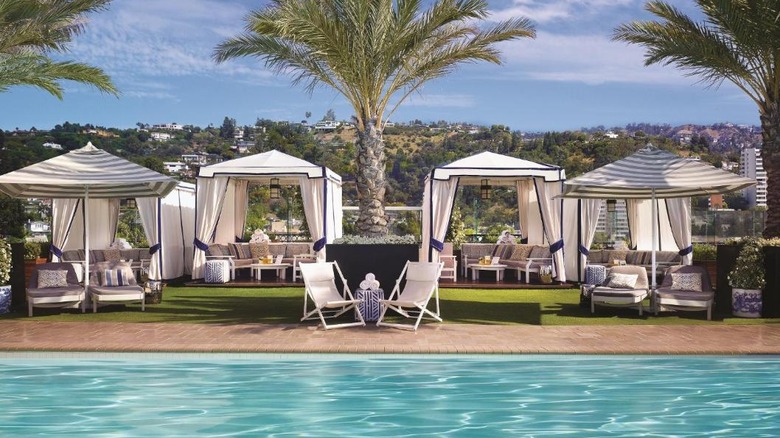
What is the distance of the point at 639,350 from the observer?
8227 mm

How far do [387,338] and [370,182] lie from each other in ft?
14.3

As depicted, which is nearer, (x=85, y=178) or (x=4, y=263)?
(x=4, y=263)

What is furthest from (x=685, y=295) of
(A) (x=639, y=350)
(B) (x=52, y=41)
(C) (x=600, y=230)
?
(B) (x=52, y=41)

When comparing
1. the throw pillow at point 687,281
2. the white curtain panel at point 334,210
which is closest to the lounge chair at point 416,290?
the throw pillow at point 687,281

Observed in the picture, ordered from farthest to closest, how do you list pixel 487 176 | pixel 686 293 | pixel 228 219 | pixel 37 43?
1. pixel 228 219
2. pixel 487 176
3. pixel 37 43
4. pixel 686 293

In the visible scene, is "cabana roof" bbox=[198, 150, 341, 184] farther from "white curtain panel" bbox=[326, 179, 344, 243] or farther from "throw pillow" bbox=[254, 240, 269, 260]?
"throw pillow" bbox=[254, 240, 269, 260]

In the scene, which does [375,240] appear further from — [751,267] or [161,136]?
[161,136]

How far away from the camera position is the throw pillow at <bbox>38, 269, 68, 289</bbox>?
11328 millimetres

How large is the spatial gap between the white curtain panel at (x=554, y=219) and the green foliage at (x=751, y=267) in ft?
17.5

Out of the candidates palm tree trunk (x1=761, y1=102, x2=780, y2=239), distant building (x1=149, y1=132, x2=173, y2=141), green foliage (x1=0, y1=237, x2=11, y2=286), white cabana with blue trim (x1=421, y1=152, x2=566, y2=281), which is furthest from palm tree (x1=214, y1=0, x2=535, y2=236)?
distant building (x1=149, y1=132, x2=173, y2=141)

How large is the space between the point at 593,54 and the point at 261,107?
24.4 metres

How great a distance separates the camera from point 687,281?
443 inches

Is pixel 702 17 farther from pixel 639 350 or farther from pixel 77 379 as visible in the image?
pixel 77 379

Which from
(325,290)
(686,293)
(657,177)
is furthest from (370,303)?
(657,177)
